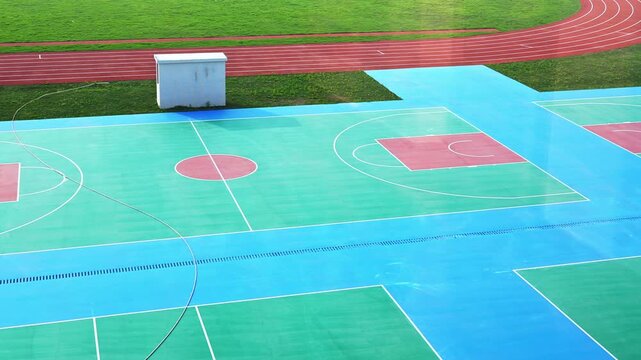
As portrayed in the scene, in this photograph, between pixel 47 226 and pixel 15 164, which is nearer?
Answer: pixel 47 226

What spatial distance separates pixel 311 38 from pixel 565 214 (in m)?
14.2

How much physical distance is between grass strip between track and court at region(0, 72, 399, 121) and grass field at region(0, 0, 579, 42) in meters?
5.71

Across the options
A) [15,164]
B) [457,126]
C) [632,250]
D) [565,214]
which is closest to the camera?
[632,250]

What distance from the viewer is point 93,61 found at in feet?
79.3

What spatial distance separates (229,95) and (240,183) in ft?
18.9

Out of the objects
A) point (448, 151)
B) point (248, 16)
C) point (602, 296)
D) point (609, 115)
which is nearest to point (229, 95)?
point (448, 151)

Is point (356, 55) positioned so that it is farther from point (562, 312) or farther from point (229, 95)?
point (562, 312)

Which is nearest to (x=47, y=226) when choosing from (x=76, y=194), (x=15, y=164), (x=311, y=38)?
(x=76, y=194)

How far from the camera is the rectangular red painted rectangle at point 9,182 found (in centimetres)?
1518

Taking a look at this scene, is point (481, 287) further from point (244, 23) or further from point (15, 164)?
point (244, 23)

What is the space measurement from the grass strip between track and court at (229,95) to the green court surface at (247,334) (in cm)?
923

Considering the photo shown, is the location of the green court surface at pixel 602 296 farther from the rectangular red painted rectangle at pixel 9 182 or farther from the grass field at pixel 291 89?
the grass field at pixel 291 89

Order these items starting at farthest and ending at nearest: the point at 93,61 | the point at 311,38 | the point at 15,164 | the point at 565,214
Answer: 1. the point at 311,38
2. the point at 93,61
3. the point at 15,164
4. the point at 565,214

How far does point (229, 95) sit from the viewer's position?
70.4ft
